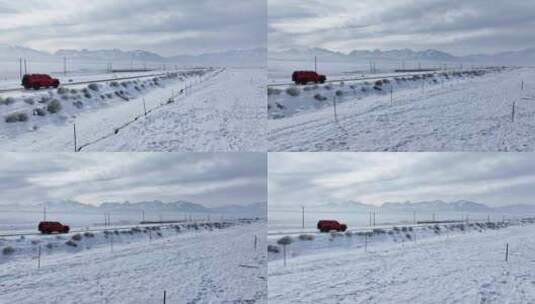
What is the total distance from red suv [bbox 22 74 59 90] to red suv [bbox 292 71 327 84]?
11.7 m

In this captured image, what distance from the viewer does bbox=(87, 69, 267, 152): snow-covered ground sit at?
604 inches

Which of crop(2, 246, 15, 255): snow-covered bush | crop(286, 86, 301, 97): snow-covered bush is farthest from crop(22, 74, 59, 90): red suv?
crop(286, 86, 301, 97): snow-covered bush

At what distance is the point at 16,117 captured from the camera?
1606cm

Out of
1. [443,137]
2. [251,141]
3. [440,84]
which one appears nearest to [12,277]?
[251,141]

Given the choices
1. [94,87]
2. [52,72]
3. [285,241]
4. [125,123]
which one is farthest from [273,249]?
[52,72]

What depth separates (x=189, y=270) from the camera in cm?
1923

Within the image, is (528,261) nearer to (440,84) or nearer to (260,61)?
(440,84)

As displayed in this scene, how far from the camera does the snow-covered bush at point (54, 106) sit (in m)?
17.6

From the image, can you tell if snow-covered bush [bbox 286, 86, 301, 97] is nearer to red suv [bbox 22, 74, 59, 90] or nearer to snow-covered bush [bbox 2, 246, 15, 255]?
red suv [bbox 22, 74, 59, 90]

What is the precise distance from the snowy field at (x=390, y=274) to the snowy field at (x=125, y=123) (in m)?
4.13

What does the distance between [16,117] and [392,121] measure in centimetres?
1235

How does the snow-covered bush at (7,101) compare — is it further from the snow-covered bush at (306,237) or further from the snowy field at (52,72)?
the snow-covered bush at (306,237)

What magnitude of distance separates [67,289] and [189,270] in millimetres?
4668

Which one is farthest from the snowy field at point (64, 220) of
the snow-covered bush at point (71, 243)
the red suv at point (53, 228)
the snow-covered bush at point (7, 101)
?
the snow-covered bush at point (7, 101)
